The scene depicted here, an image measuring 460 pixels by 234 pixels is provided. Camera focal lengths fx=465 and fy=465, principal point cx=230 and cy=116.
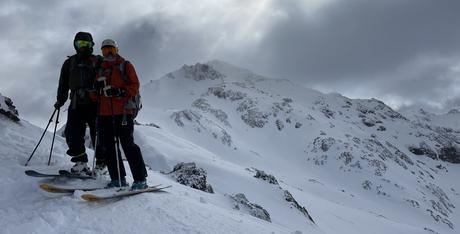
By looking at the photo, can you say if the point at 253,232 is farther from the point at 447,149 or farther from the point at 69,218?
the point at 447,149

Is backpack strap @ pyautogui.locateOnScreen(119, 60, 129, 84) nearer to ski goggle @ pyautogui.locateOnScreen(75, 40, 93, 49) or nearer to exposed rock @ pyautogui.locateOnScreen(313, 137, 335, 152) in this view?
ski goggle @ pyautogui.locateOnScreen(75, 40, 93, 49)

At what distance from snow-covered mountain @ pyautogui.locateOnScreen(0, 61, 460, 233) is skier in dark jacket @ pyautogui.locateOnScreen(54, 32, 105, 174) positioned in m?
1.04

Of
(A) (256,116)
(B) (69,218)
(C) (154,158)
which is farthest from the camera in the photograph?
(A) (256,116)

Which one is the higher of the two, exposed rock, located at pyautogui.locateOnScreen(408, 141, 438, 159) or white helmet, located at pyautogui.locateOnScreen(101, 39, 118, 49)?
exposed rock, located at pyautogui.locateOnScreen(408, 141, 438, 159)

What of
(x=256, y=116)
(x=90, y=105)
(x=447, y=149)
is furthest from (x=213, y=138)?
(x=447, y=149)

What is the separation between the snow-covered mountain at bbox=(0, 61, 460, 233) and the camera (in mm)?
7969

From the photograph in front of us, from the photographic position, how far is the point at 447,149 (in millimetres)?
166625

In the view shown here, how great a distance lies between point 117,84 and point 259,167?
79314 mm

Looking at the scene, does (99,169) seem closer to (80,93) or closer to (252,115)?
(80,93)

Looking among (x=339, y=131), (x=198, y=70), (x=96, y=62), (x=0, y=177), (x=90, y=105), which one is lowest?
(x=0, y=177)

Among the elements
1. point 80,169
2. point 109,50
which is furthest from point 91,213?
point 109,50

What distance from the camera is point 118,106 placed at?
890 centimetres

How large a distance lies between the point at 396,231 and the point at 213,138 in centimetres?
5334

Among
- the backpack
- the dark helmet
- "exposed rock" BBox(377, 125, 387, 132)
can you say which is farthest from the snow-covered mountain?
the dark helmet
